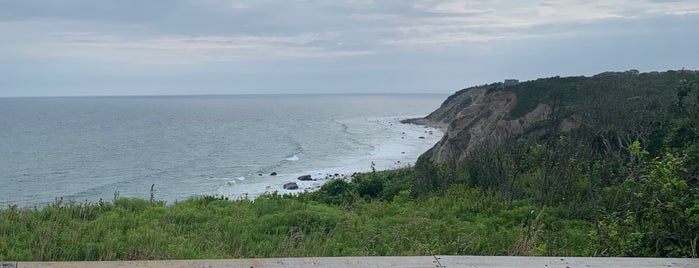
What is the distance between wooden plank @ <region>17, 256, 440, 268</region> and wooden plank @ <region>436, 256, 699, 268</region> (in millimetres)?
186

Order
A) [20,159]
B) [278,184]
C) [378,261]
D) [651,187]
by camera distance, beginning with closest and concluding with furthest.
Result: [378,261] < [651,187] < [278,184] < [20,159]

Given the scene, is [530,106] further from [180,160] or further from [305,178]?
[180,160]

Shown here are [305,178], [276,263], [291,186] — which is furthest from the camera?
[305,178]

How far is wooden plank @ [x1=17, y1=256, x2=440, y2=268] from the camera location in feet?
12.1

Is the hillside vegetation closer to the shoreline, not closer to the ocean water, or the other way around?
the shoreline

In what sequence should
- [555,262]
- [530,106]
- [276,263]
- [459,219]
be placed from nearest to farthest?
[276,263]
[555,262]
[459,219]
[530,106]

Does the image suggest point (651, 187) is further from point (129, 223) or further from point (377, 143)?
point (377, 143)

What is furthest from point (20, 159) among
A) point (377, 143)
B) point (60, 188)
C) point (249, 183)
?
point (377, 143)

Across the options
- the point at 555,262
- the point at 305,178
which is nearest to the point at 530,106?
the point at 305,178

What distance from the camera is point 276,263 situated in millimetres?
3838

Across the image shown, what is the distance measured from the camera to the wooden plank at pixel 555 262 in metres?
3.92

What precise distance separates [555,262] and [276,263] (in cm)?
197

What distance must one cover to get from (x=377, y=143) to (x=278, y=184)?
28827mm

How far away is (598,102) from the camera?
21.2 meters
